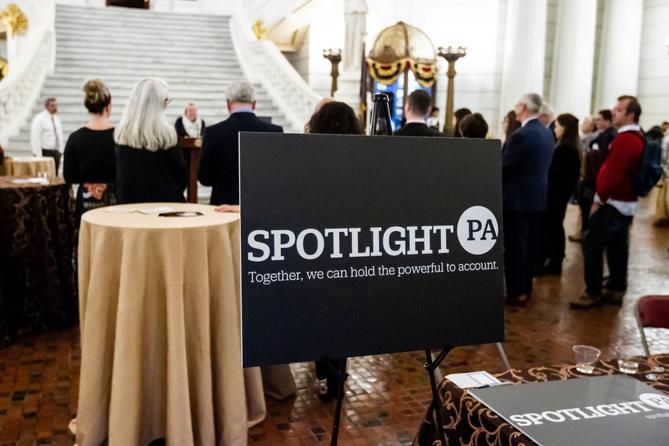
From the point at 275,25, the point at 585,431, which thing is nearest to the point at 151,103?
the point at 585,431

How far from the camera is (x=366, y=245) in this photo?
5.44 feet

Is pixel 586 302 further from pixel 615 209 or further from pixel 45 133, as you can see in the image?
pixel 45 133

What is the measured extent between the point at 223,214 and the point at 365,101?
8.56 meters

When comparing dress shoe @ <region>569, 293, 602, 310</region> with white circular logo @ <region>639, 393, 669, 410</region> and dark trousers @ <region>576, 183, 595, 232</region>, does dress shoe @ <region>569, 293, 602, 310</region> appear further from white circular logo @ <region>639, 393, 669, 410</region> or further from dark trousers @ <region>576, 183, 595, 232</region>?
white circular logo @ <region>639, 393, 669, 410</region>

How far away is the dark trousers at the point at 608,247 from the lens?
17.3ft

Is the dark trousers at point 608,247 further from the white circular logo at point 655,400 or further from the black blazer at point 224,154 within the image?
the white circular logo at point 655,400

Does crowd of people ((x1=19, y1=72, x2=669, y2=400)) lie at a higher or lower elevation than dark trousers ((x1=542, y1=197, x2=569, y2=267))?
higher

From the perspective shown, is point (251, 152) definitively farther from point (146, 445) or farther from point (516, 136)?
point (516, 136)

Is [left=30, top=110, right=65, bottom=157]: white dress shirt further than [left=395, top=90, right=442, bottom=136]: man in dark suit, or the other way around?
[left=30, top=110, right=65, bottom=157]: white dress shirt

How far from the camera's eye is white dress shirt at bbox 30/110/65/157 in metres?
9.81

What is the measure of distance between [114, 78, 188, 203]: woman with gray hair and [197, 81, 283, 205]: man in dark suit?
185 millimetres

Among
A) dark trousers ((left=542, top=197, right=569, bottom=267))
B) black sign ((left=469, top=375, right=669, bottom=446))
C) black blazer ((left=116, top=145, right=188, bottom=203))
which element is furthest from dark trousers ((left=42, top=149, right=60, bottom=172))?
black sign ((left=469, top=375, right=669, bottom=446))

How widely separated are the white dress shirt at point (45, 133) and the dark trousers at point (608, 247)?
799 cm

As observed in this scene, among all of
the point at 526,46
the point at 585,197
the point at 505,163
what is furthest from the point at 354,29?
the point at 505,163
